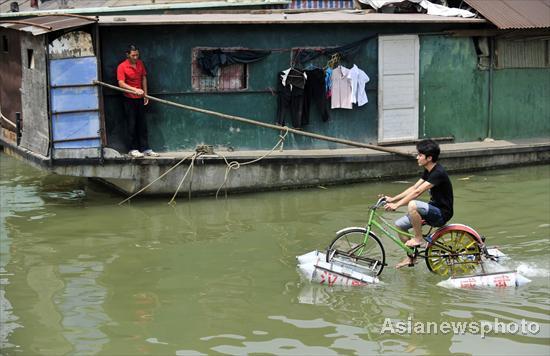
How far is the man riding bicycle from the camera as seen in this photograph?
911 cm

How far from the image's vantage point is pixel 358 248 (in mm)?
9242

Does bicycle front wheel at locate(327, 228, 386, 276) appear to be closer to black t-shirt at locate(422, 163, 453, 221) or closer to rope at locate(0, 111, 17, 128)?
black t-shirt at locate(422, 163, 453, 221)

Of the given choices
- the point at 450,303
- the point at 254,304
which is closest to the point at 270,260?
the point at 254,304

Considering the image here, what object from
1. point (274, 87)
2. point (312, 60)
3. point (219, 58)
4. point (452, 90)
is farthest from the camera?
point (452, 90)

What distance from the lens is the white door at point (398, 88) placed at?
1482 cm

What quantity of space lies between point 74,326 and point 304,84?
272 inches

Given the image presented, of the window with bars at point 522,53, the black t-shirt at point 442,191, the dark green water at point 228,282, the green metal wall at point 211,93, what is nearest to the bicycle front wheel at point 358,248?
the dark green water at point 228,282

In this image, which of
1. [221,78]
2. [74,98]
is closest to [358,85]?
[221,78]

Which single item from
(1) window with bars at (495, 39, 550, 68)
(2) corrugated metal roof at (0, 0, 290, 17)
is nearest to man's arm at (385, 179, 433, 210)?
(1) window with bars at (495, 39, 550, 68)

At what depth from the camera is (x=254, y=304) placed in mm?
8766

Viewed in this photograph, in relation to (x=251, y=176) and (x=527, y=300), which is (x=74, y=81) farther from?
(x=527, y=300)

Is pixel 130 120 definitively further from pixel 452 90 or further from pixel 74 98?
pixel 452 90

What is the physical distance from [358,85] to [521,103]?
137 inches

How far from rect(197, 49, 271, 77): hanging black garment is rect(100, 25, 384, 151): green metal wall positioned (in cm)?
13
